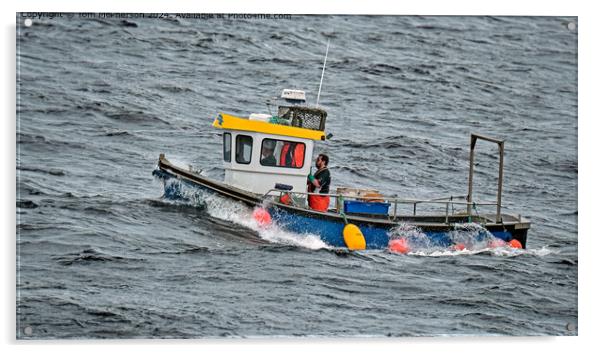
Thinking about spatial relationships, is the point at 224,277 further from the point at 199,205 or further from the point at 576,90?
the point at 576,90

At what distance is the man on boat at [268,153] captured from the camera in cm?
1571

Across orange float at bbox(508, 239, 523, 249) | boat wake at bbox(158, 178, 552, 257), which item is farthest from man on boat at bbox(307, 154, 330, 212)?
orange float at bbox(508, 239, 523, 249)

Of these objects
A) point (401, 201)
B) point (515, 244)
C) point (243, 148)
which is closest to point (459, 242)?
point (515, 244)

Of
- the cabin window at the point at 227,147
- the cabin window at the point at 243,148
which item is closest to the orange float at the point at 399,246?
the cabin window at the point at 243,148

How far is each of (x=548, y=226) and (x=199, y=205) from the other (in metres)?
4.09

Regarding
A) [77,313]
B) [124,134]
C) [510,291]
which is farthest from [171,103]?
[510,291]

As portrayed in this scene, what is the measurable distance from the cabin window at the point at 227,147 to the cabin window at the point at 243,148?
0.09 m

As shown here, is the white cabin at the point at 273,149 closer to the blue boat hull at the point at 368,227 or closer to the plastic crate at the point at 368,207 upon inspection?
the blue boat hull at the point at 368,227

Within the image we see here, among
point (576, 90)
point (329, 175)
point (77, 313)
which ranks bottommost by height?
point (77, 313)

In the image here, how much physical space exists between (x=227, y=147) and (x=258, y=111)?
2.05ft

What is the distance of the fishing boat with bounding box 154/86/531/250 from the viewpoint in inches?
602

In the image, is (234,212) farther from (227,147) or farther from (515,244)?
(515,244)

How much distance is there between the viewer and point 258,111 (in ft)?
51.1

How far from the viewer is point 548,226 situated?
48.2 feet
